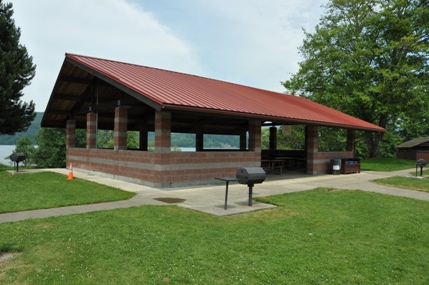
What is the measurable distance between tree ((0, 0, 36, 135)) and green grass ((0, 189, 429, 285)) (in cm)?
2114

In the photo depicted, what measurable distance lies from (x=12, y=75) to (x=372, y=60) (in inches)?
1260

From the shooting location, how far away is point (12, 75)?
77.8ft


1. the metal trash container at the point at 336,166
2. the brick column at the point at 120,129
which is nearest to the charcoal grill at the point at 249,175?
the brick column at the point at 120,129

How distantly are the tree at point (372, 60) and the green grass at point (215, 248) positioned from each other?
81.5 ft

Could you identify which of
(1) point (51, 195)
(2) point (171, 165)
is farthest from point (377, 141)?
(1) point (51, 195)

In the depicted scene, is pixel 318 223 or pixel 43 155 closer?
pixel 318 223

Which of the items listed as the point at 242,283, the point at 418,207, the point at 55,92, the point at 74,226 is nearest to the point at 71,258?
the point at 74,226

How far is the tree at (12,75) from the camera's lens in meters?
23.6

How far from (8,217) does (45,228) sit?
5.32ft

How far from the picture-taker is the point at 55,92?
1833 cm

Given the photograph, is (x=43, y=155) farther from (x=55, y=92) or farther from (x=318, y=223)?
(x=318, y=223)

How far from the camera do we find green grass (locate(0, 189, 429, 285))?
431 cm

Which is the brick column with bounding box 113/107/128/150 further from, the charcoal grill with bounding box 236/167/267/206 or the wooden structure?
the charcoal grill with bounding box 236/167/267/206

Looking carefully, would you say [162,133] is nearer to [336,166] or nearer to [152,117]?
[152,117]
